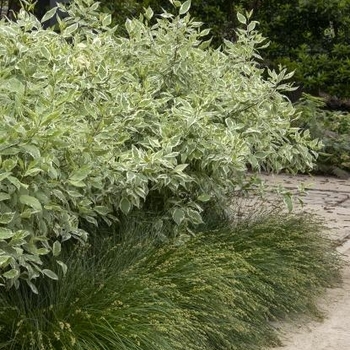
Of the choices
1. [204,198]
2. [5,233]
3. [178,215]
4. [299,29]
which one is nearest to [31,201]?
[5,233]

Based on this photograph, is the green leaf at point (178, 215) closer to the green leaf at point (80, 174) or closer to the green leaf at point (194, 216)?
the green leaf at point (194, 216)

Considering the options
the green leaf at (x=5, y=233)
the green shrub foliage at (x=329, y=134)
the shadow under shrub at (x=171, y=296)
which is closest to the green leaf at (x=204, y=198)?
the shadow under shrub at (x=171, y=296)

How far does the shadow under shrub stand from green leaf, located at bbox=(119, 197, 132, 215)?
17 cm

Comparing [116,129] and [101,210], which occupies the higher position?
Result: [116,129]

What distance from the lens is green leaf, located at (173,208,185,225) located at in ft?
17.7

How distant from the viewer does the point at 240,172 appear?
6.15m

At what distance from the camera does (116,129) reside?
5125mm

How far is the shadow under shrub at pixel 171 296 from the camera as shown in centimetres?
411

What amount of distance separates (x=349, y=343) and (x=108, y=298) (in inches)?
61.9

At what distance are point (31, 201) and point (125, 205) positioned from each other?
1.10 meters

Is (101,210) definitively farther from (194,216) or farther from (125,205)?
(194,216)

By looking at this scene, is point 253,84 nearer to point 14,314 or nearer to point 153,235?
point 153,235

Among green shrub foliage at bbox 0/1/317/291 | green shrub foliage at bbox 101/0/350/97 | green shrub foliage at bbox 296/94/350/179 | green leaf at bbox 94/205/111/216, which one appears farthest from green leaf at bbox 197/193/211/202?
green shrub foliage at bbox 101/0/350/97

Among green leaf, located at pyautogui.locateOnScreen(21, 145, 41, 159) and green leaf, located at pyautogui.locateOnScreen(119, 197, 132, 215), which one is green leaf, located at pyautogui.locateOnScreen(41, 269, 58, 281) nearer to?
green leaf, located at pyautogui.locateOnScreen(21, 145, 41, 159)
